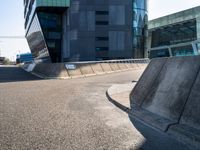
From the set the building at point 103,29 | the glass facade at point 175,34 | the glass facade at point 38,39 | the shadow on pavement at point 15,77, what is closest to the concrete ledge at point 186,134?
the shadow on pavement at point 15,77

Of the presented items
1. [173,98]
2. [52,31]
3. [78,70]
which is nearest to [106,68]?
[78,70]

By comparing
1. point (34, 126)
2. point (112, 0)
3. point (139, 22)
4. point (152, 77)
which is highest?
point (112, 0)

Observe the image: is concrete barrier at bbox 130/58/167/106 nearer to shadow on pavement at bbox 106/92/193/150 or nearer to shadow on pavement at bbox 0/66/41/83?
shadow on pavement at bbox 106/92/193/150

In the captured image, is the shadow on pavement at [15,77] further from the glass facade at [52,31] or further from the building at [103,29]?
the glass facade at [52,31]

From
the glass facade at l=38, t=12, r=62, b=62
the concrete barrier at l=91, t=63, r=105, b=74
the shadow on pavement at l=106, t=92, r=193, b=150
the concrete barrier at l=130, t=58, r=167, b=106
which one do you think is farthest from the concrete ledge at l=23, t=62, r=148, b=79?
the glass facade at l=38, t=12, r=62, b=62

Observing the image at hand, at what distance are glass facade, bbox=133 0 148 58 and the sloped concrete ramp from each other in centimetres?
4727

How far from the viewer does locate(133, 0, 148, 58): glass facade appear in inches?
2249

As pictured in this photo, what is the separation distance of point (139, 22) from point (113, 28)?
546 cm

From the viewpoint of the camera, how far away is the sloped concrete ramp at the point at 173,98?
21.8 feet

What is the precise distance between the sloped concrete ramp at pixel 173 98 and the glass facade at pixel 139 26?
47.3 m

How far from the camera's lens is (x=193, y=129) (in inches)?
250

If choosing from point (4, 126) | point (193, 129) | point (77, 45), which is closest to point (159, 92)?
point (193, 129)

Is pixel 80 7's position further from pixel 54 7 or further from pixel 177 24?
pixel 177 24

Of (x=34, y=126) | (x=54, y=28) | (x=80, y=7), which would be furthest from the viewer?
(x=54, y=28)
